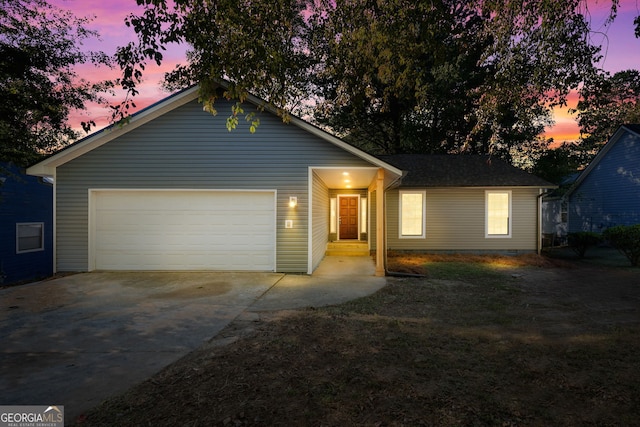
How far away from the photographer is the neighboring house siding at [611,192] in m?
16.8

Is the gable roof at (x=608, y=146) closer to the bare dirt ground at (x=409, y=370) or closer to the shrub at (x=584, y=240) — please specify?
the shrub at (x=584, y=240)

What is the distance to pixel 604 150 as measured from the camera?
1867 centimetres

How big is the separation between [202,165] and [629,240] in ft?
47.7

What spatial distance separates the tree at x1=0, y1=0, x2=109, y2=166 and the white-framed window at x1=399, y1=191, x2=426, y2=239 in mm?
13156

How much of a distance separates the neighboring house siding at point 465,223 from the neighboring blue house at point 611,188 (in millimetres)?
7304

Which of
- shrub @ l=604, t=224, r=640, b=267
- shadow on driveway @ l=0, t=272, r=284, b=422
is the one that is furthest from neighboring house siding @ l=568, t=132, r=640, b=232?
shadow on driveway @ l=0, t=272, r=284, b=422

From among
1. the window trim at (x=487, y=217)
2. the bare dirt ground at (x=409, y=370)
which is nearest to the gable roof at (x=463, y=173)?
the window trim at (x=487, y=217)

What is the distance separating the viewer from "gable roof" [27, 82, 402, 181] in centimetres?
917

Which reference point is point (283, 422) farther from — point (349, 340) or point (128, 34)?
point (128, 34)

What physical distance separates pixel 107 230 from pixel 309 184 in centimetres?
602

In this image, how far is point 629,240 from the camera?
11.7 m

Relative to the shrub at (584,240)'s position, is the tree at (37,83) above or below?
above

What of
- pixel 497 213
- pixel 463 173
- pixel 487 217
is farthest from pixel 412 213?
pixel 497 213

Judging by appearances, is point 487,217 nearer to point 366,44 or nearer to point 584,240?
point 584,240
